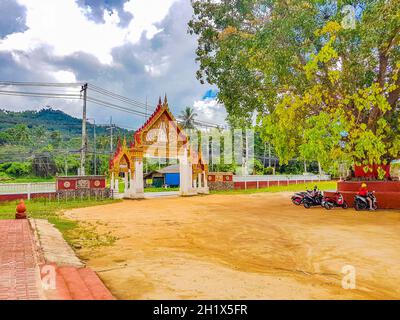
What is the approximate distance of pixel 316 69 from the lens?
1703 centimetres

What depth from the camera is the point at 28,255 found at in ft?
23.0

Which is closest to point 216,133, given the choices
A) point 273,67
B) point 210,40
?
point 210,40

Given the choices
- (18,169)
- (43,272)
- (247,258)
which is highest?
(18,169)

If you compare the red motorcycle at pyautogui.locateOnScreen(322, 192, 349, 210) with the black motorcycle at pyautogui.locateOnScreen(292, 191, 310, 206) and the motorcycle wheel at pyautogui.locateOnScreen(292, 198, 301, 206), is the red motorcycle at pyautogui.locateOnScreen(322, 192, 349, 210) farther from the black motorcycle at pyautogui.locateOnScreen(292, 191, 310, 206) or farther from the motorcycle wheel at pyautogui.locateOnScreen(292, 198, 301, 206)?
the motorcycle wheel at pyautogui.locateOnScreen(292, 198, 301, 206)

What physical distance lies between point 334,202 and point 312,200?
3.73 feet

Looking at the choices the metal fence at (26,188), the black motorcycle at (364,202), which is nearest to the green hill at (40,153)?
the metal fence at (26,188)

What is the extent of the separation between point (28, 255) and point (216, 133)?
1948 inches

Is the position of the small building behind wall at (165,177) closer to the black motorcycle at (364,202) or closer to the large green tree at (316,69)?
the large green tree at (316,69)

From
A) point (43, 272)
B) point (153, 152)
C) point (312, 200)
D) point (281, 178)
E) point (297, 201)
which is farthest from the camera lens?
point (281, 178)

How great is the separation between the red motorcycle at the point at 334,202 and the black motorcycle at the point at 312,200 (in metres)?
0.50

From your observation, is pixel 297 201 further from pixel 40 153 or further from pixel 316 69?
pixel 40 153

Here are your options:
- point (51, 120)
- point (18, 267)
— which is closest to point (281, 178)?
point (18, 267)

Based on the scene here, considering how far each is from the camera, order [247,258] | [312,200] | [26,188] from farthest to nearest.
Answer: [26,188] → [312,200] → [247,258]
